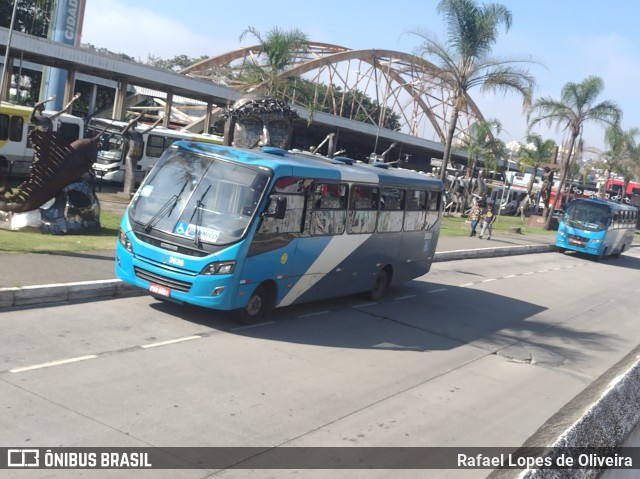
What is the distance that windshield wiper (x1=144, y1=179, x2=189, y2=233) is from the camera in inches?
426

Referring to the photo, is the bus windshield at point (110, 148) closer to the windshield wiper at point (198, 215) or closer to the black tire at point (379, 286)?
the black tire at point (379, 286)

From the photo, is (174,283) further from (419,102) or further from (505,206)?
(419,102)

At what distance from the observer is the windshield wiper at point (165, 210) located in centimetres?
1082

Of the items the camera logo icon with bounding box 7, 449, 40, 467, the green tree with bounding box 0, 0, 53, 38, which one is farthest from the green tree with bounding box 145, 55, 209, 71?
the camera logo icon with bounding box 7, 449, 40, 467

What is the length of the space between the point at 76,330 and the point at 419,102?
77.9 meters

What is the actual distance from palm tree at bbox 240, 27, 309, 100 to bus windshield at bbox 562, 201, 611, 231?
548 inches

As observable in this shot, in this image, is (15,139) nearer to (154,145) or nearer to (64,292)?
(154,145)

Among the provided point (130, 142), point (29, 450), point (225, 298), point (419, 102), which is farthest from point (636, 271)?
point (419, 102)

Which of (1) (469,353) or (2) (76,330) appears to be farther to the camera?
(1) (469,353)

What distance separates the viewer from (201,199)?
10.9m

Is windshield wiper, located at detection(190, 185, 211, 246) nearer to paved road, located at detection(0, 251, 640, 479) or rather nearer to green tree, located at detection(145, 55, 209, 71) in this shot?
paved road, located at detection(0, 251, 640, 479)

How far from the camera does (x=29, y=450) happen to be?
5.75 meters

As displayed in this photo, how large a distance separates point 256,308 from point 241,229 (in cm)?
145

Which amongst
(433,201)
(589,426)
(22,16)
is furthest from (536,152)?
(589,426)
